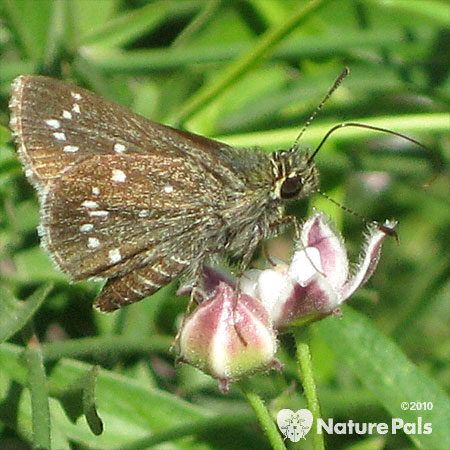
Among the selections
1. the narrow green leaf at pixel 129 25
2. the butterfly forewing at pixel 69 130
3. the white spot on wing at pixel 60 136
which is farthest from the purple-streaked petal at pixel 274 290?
the narrow green leaf at pixel 129 25

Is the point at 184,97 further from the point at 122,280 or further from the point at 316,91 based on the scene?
the point at 122,280

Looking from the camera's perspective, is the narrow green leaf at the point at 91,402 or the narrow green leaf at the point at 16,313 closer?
the narrow green leaf at the point at 91,402

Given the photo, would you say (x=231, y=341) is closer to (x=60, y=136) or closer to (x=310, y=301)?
(x=310, y=301)

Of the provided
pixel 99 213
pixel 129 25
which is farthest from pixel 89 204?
Answer: pixel 129 25

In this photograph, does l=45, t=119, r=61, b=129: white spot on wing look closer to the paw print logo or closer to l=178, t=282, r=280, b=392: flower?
l=178, t=282, r=280, b=392: flower

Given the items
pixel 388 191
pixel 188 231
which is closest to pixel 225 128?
pixel 388 191

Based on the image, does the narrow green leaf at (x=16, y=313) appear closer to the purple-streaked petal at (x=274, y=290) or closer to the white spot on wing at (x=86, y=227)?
the white spot on wing at (x=86, y=227)
